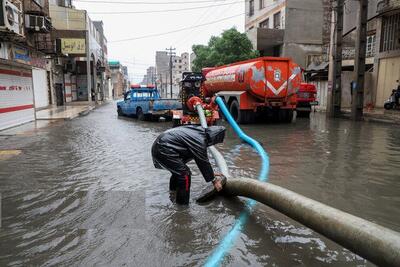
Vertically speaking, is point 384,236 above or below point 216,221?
above

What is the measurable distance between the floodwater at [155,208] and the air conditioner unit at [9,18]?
5694 millimetres

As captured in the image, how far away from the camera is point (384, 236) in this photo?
253 centimetres

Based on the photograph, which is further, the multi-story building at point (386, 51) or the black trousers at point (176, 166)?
the multi-story building at point (386, 51)

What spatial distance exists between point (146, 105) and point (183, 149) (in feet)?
43.8

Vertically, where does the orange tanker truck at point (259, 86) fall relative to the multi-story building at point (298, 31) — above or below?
below

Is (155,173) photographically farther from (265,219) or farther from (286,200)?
(286,200)

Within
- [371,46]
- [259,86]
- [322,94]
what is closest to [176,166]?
[259,86]

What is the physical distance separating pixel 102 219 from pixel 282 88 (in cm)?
1199

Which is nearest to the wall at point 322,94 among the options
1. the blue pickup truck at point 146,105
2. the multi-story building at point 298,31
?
the multi-story building at point 298,31

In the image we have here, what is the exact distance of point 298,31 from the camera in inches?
1345

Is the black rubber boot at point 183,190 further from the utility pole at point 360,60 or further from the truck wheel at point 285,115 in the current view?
the utility pole at point 360,60

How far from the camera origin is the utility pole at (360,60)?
17359mm

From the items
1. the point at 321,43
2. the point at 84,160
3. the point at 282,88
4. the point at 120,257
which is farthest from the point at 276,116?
the point at 321,43

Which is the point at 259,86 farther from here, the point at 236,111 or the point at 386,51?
the point at 386,51
